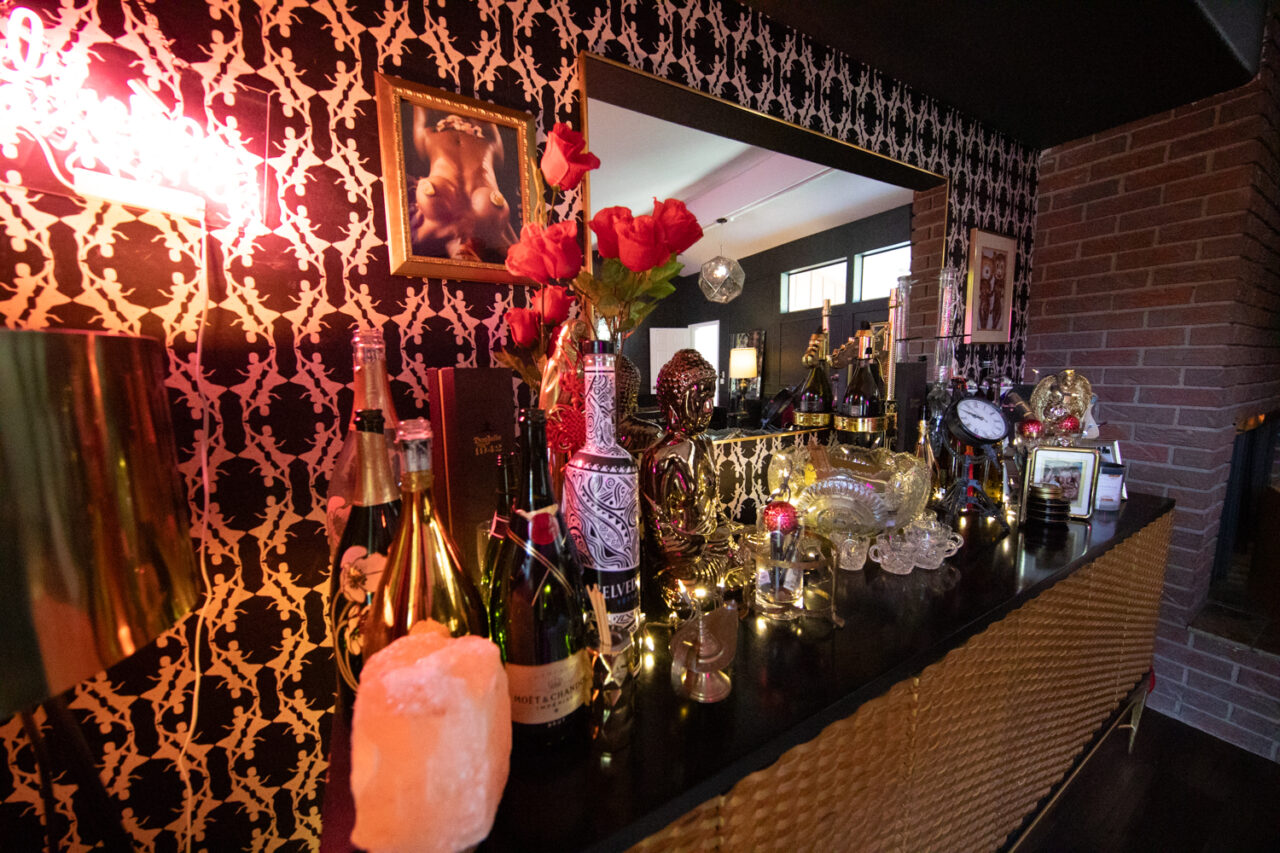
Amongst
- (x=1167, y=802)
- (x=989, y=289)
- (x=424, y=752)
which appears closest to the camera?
(x=424, y=752)

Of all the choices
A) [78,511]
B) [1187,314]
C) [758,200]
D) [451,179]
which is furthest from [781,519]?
[758,200]

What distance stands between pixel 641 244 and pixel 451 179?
1.90 ft

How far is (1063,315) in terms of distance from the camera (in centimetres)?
201

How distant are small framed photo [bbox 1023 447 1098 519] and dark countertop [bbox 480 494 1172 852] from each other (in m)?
0.31

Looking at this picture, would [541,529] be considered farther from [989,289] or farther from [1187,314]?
[1187,314]

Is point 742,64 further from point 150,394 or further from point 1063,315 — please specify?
point 1063,315

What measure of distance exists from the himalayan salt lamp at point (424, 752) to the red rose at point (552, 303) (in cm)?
45

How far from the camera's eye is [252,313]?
2.54 ft

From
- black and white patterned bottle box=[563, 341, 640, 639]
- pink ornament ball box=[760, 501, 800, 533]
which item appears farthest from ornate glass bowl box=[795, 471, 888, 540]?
black and white patterned bottle box=[563, 341, 640, 639]

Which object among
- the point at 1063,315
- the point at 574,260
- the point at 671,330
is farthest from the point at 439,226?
the point at 671,330

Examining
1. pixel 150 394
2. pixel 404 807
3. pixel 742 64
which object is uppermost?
pixel 742 64

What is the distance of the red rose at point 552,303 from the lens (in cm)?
63

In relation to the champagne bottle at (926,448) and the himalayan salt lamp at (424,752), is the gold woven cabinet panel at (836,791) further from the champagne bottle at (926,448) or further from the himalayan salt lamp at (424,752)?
the champagne bottle at (926,448)

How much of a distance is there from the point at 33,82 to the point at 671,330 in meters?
6.43
